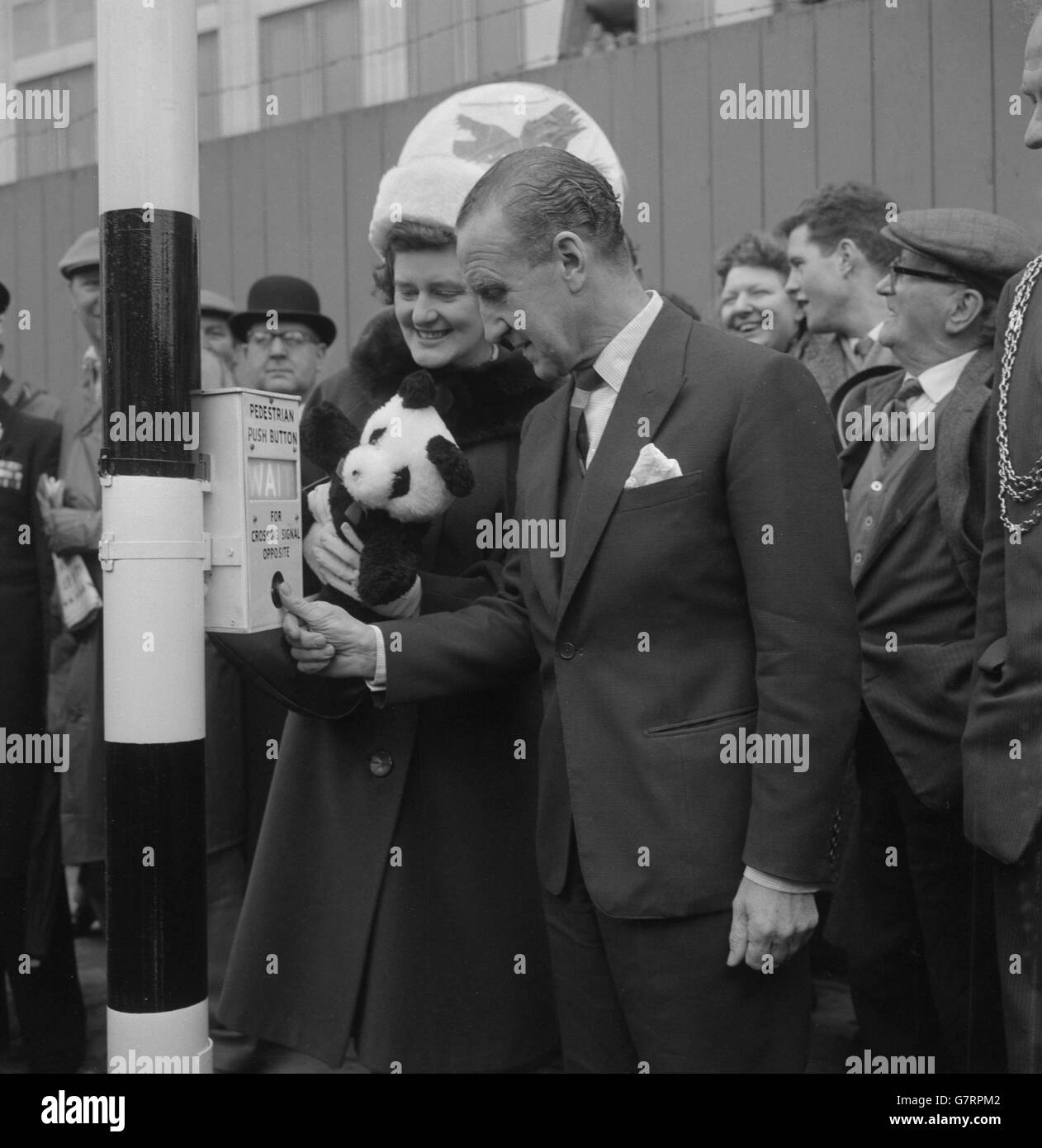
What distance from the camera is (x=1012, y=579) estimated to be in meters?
2.01

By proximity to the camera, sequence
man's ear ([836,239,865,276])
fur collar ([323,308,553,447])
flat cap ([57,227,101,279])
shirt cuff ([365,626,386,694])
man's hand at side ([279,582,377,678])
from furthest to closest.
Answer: flat cap ([57,227,101,279]) → man's ear ([836,239,865,276]) → fur collar ([323,308,553,447]) → shirt cuff ([365,626,386,694]) → man's hand at side ([279,582,377,678])

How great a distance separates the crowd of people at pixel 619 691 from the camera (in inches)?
75.7

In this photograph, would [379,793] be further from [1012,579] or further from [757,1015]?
[1012,579]

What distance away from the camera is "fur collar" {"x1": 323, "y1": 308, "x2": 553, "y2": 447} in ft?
8.45

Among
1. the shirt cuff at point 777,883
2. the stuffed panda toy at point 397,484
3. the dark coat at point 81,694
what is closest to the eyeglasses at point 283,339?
the dark coat at point 81,694

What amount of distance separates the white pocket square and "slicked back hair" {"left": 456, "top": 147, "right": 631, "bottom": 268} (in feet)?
1.05

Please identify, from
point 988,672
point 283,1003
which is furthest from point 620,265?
point 283,1003

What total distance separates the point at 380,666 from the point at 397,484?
31cm

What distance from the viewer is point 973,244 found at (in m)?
2.96

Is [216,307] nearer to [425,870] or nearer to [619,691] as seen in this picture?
[425,870]

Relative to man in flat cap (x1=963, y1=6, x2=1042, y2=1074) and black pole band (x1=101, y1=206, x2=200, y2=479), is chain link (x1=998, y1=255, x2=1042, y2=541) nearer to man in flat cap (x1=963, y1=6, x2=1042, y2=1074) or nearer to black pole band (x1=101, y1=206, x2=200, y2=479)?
man in flat cap (x1=963, y1=6, x2=1042, y2=1074)

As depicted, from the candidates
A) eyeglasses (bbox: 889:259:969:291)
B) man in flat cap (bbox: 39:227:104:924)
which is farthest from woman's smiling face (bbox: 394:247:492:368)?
man in flat cap (bbox: 39:227:104:924)

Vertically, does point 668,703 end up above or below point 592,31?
below

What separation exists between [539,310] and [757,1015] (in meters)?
1.06
